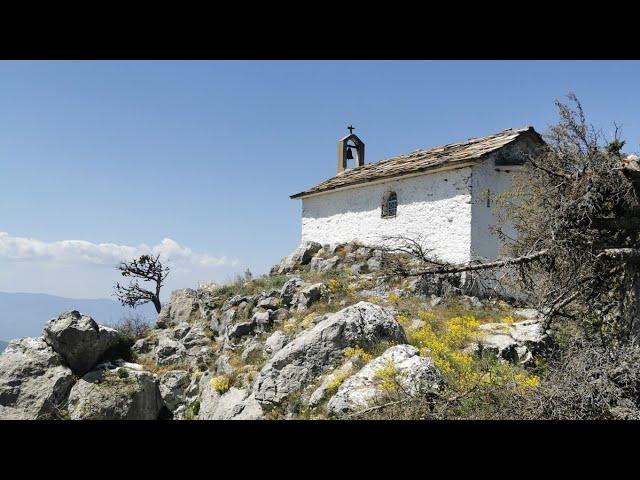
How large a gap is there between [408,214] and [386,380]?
12.8 meters

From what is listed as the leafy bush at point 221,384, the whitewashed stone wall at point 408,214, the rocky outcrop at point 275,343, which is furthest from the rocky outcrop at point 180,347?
the whitewashed stone wall at point 408,214

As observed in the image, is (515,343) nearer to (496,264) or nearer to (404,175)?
(496,264)

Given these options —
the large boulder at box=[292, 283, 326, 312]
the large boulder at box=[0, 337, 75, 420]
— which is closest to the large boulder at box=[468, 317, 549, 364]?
the large boulder at box=[292, 283, 326, 312]

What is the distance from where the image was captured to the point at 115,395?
1352 centimetres

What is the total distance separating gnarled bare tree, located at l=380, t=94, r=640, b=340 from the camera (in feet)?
21.3

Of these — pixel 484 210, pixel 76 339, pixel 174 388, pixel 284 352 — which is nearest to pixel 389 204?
pixel 484 210

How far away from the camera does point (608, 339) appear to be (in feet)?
21.9

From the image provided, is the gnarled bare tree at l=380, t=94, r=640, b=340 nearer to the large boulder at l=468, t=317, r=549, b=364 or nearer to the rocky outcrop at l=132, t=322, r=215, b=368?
the large boulder at l=468, t=317, r=549, b=364

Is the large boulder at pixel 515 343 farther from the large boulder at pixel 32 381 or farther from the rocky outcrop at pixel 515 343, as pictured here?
the large boulder at pixel 32 381

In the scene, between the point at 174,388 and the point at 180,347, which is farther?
the point at 180,347

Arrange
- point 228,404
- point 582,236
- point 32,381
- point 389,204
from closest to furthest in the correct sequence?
point 582,236 < point 228,404 < point 32,381 < point 389,204
